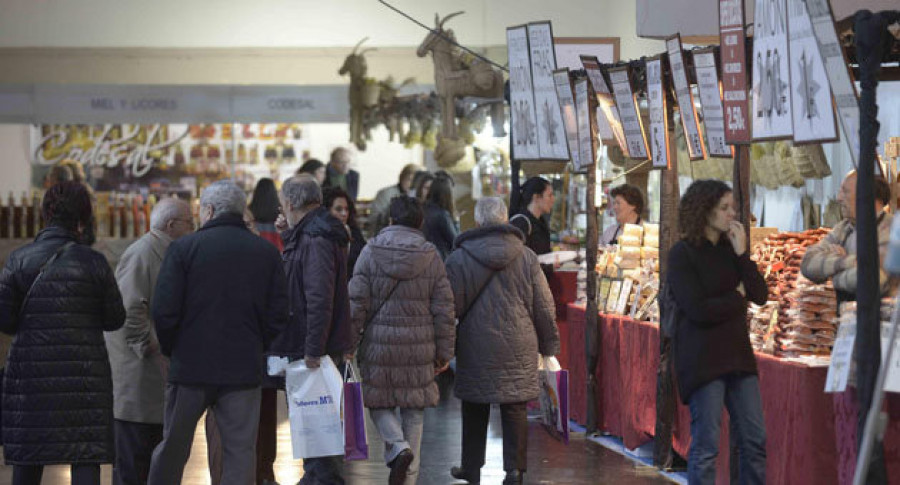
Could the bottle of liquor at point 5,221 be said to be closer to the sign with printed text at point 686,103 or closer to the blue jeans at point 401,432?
the blue jeans at point 401,432

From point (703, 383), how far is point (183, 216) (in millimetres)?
2626

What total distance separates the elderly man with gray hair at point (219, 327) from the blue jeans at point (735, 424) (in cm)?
188

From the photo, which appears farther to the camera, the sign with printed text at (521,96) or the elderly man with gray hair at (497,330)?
the sign with printed text at (521,96)

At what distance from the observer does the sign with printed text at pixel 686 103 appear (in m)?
8.15

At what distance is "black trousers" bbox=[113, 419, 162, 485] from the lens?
7.17 m

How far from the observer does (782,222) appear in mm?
12664

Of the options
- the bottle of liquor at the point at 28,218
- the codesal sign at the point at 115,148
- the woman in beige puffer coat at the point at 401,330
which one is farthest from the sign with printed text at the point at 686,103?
the codesal sign at the point at 115,148

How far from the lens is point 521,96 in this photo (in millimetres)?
10945

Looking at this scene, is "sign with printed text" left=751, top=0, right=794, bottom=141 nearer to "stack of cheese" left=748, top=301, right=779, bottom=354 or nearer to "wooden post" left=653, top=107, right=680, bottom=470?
"stack of cheese" left=748, top=301, right=779, bottom=354

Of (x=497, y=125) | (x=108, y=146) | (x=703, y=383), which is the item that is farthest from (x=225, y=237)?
(x=108, y=146)

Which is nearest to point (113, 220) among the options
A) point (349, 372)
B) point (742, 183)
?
point (349, 372)

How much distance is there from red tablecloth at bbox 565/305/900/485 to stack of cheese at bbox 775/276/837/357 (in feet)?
0.48

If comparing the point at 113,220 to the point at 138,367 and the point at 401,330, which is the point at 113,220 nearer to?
the point at 401,330

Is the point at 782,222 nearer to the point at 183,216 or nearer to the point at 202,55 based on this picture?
the point at 183,216
